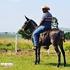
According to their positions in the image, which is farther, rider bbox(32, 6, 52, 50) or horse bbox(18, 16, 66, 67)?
rider bbox(32, 6, 52, 50)

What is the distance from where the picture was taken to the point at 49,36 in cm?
1416

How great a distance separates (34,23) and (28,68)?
2365 mm

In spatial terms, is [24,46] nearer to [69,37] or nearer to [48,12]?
[48,12]

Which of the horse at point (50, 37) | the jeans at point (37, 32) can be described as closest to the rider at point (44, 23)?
the jeans at point (37, 32)

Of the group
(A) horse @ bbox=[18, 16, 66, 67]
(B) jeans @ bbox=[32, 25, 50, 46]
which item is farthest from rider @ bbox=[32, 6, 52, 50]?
(A) horse @ bbox=[18, 16, 66, 67]

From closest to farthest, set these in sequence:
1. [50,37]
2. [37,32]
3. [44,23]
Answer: [50,37] → [44,23] → [37,32]

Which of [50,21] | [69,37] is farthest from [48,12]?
[69,37]

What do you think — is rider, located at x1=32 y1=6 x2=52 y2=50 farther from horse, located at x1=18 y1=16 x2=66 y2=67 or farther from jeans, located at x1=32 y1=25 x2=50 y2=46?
horse, located at x1=18 y1=16 x2=66 y2=67

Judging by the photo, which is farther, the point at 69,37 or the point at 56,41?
the point at 69,37

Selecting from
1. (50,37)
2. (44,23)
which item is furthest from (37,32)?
(50,37)

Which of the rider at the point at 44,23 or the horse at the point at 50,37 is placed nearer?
the horse at the point at 50,37

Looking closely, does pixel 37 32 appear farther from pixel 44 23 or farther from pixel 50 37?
pixel 50 37

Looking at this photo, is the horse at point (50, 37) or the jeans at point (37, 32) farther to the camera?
the jeans at point (37, 32)

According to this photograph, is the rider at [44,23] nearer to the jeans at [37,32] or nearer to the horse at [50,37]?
the jeans at [37,32]
